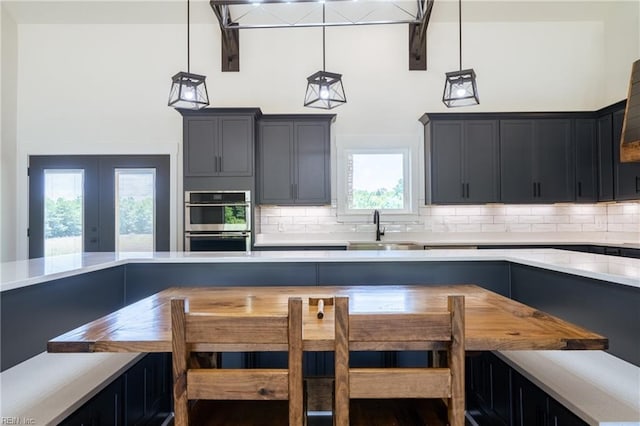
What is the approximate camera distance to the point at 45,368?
1.59 metres

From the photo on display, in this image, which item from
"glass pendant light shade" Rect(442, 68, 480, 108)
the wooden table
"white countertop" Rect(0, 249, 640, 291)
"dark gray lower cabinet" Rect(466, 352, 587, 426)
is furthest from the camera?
"glass pendant light shade" Rect(442, 68, 480, 108)

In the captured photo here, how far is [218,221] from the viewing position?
4.24m

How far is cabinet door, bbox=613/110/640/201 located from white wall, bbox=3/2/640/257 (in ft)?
2.60

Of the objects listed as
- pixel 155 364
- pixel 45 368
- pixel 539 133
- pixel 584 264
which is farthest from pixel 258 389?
pixel 539 133

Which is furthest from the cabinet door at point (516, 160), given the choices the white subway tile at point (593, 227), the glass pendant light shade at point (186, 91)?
the glass pendant light shade at point (186, 91)

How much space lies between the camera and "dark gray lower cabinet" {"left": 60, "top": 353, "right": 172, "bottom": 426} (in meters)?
1.43

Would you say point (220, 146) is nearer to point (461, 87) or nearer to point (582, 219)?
point (461, 87)

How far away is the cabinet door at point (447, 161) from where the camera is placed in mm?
4523

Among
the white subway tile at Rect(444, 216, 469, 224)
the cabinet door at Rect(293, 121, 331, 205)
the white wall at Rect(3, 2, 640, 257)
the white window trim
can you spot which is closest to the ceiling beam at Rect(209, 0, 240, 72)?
the white wall at Rect(3, 2, 640, 257)

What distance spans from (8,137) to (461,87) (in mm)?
5492

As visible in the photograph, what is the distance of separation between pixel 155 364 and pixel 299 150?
3.08 m

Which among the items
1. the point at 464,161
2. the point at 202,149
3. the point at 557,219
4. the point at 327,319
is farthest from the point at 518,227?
the point at 327,319

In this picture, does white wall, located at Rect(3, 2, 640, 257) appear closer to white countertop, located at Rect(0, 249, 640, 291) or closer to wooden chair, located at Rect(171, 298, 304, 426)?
white countertop, located at Rect(0, 249, 640, 291)

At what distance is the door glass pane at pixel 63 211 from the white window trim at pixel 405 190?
11.4ft
